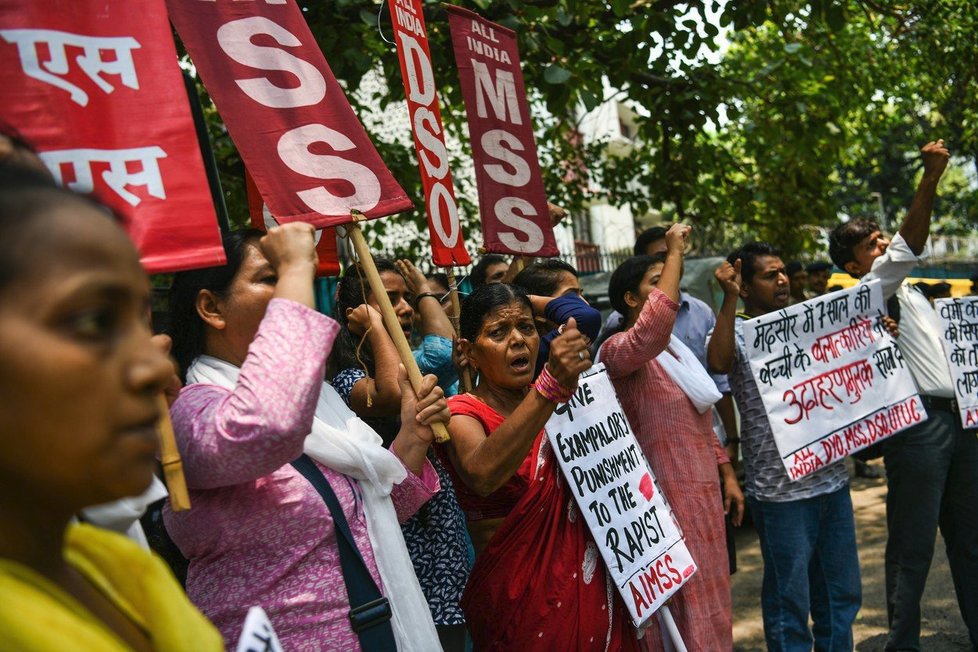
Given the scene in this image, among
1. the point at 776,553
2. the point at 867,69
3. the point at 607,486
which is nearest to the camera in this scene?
the point at 607,486

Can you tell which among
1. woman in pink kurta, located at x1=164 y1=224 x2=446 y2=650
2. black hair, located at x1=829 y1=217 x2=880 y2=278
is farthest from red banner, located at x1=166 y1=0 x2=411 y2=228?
black hair, located at x1=829 y1=217 x2=880 y2=278

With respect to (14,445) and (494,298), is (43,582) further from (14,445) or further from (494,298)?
(494,298)

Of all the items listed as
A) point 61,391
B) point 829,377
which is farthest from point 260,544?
point 829,377

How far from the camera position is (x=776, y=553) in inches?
170

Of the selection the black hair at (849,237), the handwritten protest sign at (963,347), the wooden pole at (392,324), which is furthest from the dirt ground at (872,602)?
the wooden pole at (392,324)

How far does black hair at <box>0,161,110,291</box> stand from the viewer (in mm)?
912

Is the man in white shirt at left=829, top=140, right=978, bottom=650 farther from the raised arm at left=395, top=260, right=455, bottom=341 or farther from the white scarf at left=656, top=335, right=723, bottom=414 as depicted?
the raised arm at left=395, top=260, right=455, bottom=341

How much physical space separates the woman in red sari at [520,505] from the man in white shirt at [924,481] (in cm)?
210

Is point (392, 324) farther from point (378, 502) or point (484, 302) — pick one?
point (484, 302)

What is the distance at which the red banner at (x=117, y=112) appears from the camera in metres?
2.20

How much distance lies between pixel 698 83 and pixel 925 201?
2692 mm

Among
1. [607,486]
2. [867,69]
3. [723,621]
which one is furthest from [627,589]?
[867,69]

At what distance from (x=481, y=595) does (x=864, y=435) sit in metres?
2.40

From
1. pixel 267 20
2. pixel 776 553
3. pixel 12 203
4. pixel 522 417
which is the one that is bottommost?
pixel 776 553
